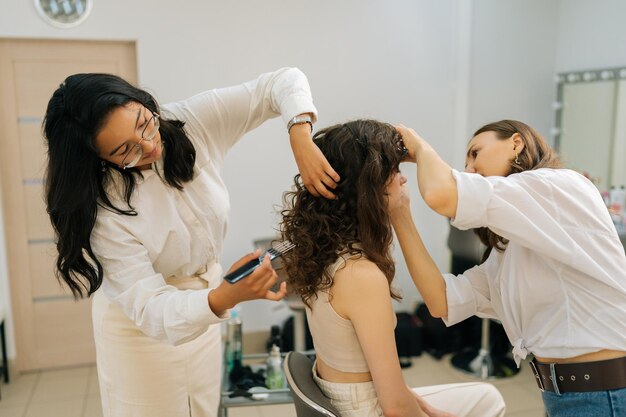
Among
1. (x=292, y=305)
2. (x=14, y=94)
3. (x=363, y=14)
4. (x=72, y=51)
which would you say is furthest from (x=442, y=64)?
(x=14, y=94)

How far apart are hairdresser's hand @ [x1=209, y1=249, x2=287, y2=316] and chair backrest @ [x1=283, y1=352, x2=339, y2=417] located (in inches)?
13.1

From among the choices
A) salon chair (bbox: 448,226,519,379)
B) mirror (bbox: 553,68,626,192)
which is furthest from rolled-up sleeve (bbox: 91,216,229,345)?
mirror (bbox: 553,68,626,192)

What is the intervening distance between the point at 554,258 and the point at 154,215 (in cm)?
95

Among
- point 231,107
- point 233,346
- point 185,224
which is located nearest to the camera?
point 185,224

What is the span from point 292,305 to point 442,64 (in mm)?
2003

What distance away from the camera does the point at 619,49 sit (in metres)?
3.32

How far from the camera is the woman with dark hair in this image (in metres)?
1.29

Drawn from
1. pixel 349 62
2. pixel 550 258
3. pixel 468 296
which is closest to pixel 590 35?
pixel 349 62

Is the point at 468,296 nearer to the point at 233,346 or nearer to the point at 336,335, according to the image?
the point at 336,335

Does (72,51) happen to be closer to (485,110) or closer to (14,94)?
(14,94)

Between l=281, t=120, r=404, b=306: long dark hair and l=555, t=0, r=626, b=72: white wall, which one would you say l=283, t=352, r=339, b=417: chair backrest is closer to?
l=281, t=120, r=404, b=306: long dark hair

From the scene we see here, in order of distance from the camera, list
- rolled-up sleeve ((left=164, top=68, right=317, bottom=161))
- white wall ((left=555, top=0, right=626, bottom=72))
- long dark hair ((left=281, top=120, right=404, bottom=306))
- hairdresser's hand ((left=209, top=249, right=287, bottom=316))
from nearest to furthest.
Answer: hairdresser's hand ((left=209, top=249, right=287, bottom=316)) → long dark hair ((left=281, top=120, right=404, bottom=306)) → rolled-up sleeve ((left=164, top=68, right=317, bottom=161)) → white wall ((left=555, top=0, right=626, bottom=72))

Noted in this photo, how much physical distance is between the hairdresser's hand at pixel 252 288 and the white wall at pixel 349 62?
257cm

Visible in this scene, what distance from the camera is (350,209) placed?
1.37 meters
